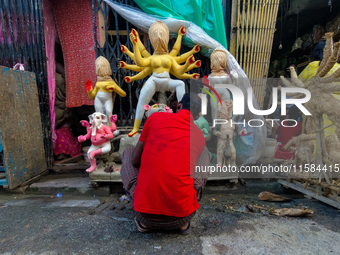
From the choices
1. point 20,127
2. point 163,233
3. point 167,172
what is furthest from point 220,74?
point 20,127

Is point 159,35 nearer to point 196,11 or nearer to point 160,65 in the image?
point 160,65

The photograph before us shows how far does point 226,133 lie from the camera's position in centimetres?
317

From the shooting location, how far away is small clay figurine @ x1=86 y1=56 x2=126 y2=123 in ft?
11.9

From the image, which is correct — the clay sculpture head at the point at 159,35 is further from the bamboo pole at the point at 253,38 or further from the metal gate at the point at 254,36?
the bamboo pole at the point at 253,38

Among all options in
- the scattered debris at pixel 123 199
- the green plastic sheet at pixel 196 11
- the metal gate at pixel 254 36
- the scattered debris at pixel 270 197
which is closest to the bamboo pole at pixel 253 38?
the metal gate at pixel 254 36

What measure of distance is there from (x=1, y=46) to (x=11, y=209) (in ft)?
10.4

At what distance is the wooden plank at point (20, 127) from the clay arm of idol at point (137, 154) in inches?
91.5

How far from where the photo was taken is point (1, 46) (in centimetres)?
395

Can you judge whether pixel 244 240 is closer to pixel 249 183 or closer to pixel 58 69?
pixel 249 183

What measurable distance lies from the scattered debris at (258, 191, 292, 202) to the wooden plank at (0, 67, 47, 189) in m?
3.94

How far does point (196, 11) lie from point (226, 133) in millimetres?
2377

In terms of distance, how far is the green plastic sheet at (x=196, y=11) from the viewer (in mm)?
3697

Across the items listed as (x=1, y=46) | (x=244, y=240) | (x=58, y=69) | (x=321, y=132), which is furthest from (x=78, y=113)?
(x=321, y=132)

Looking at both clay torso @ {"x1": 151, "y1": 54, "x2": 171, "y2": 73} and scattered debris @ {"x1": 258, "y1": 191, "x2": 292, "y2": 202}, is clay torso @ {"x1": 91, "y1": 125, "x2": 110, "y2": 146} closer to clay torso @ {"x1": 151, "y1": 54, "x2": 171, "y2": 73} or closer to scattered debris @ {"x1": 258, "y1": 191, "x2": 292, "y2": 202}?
clay torso @ {"x1": 151, "y1": 54, "x2": 171, "y2": 73}
